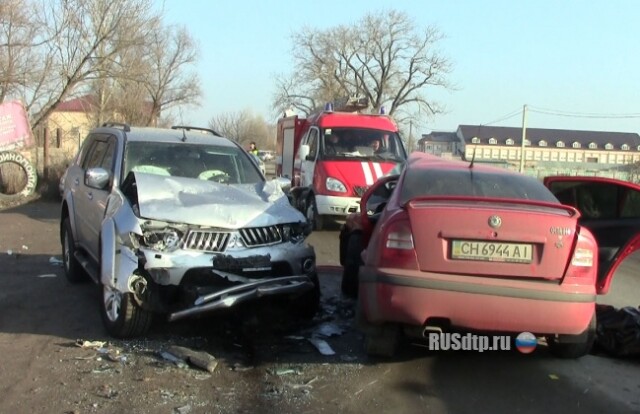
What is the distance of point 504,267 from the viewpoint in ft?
14.4

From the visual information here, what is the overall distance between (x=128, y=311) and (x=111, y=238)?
2.05 ft

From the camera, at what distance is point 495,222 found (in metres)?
4.42

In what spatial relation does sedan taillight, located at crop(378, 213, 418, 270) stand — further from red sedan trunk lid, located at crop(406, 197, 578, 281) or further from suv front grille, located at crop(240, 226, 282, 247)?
suv front grille, located at crop(240, 226, 282, 247)

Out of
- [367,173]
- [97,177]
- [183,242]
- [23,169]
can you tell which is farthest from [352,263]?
[23,169]

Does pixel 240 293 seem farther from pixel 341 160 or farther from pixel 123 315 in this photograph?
pixel 341 160

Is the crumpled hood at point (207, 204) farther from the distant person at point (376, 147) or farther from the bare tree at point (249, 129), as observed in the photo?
the bare tree at point (249, 129)

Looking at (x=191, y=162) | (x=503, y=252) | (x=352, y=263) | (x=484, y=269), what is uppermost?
(x=191, y=162)

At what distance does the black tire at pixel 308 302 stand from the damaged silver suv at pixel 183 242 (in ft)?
0.03

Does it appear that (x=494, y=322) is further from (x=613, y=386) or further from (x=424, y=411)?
(x=613, y=386)

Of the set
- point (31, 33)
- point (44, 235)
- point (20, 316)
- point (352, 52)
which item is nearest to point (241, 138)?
point (352, 52)

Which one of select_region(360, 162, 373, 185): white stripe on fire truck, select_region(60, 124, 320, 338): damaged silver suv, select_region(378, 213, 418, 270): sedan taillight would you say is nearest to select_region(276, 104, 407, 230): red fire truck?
select_region(360, 162, 373, 185): white stripe on fire truck

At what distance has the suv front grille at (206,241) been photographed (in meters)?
5.20

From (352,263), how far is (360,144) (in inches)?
283

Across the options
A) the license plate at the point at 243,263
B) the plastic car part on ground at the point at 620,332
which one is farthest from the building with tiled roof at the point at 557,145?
the license plate at the point at 243,263
